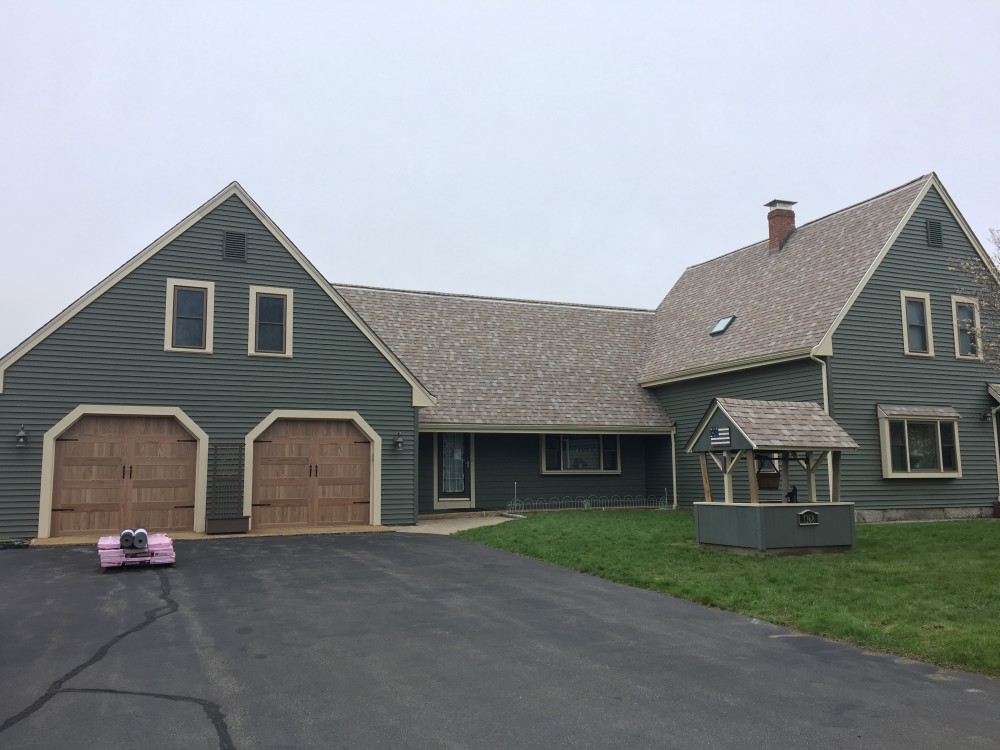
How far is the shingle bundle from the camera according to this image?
12484mm

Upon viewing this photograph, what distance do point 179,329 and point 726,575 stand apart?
12.6 m

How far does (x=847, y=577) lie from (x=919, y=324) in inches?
476

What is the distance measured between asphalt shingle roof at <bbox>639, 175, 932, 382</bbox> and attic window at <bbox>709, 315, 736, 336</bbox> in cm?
18

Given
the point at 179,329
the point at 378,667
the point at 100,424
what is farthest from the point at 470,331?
the point at 378,667

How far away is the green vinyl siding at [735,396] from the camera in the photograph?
64.7ft

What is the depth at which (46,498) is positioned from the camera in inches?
648

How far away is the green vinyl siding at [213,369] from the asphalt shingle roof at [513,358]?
2455mm

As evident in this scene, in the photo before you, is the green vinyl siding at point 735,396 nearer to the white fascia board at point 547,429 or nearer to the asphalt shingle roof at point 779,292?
the asphalt shingle roof at point 779,292

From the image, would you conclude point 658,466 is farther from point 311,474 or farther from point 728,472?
point 311,474

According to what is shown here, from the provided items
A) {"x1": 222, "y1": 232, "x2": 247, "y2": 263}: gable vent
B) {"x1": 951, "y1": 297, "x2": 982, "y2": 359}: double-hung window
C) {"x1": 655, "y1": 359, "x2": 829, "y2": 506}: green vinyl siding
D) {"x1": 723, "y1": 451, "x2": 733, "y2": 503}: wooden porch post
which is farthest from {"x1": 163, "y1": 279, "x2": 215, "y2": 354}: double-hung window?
{"x1": 951, "y1": 297, "x2": 982, "y2": 359}: double-hung window

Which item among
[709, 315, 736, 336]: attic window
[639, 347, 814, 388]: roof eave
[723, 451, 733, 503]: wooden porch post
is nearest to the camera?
[723, 451, 733, 503]: wooden porch post

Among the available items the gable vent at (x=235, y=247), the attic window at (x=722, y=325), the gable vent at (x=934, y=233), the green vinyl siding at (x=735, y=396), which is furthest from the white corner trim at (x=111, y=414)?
the gable vent at (x=934, y=233)

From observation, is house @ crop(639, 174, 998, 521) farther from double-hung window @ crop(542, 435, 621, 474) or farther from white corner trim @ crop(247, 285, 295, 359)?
white corner trim @ crop(247, 285, 295, 359)

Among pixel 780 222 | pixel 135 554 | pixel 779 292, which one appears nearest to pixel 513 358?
pixel 779 292
